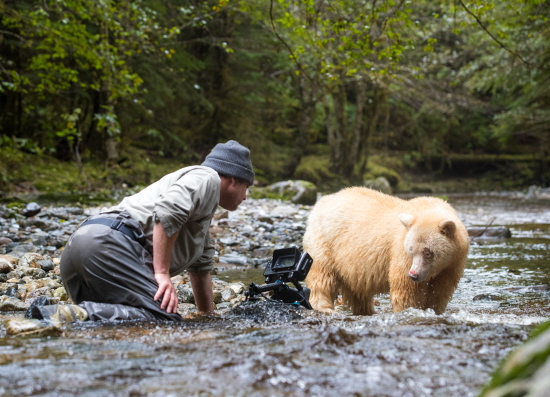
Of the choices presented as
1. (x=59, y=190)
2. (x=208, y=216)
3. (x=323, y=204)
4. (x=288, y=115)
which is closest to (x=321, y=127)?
(x=288, y=115)

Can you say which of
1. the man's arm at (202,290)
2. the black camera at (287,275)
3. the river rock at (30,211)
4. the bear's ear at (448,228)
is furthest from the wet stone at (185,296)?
the river rock at (30,211)

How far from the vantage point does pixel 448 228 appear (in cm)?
457

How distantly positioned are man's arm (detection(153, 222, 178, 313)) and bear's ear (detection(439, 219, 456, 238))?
7.90 feet

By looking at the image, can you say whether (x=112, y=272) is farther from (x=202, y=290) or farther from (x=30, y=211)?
(x=30, y=211)

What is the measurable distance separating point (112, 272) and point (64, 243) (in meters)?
4.67

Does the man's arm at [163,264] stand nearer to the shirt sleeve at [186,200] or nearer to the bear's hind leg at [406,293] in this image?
the shirt sleeve at [186,200]

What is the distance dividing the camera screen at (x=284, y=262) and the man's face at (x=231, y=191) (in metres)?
0.65

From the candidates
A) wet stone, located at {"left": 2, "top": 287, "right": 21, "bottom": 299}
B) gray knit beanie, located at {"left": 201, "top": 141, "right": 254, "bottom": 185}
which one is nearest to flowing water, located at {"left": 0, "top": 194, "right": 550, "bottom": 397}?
gray knit beanie, located at {"left": 201, "top": 141, "right": 254, "bottom": 185}

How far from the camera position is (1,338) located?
3070mm

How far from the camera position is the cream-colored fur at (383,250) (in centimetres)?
460

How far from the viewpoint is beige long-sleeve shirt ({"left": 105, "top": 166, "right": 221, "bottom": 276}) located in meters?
3.59

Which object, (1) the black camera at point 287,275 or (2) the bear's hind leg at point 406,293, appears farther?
(2) the bear's hind leg at point 406,293

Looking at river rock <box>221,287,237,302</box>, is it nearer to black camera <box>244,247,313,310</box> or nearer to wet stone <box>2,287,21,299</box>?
black camera <box>244,247,313,310</box>

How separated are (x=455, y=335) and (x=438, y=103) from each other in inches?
806
